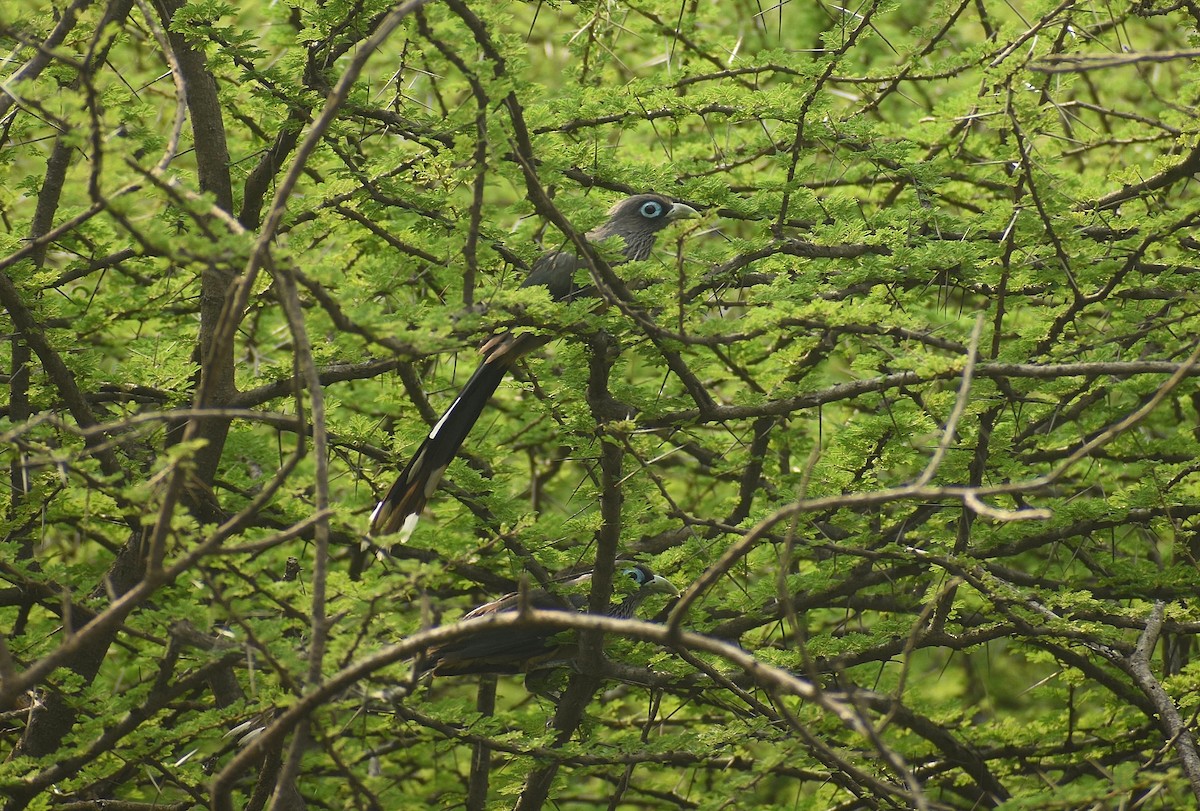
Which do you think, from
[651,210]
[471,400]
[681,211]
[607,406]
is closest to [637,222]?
[651,210]

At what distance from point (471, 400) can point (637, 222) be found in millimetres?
1709

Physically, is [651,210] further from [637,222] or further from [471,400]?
[471,400]

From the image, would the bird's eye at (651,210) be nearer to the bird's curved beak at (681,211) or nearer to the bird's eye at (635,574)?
the bird's curved beak at (681,211)

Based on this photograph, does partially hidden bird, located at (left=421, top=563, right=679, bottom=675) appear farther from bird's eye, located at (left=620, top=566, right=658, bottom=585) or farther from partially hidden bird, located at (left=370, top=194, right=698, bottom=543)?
partially hidden bird, located at (left=370, top=194, right=698, bottom=543)

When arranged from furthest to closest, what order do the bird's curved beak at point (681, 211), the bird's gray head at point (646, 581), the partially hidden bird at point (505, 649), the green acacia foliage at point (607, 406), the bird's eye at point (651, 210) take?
the bird's eye at point (651, 210) → the bird's curved beak at point (681, 211) → the bird's gray head at point (646, 581) → the partially hidden bird at point (505, 649) → the green acacia foliage at point (607, 406)

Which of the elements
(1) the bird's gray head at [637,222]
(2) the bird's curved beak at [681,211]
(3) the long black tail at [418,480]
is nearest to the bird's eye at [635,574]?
(3) the long black tail at [418,480]

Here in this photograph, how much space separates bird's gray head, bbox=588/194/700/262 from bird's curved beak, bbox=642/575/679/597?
1541mm

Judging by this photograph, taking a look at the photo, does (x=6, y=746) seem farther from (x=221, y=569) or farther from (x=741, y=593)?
(x=741, y=593)

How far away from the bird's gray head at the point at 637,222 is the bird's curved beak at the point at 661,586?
154 centimetres

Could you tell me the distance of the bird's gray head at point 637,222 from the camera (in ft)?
19.1

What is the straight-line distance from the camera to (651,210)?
5.85 meters

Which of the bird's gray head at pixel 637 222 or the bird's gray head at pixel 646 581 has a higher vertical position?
the bird's gray head at pixel 637 222

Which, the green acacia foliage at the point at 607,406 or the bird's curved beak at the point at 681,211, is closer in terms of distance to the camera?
the green acacia foliage at the point at 607,406

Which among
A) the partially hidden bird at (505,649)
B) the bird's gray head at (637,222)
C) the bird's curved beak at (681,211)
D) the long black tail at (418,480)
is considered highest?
the bird's gray head at (637,222)
